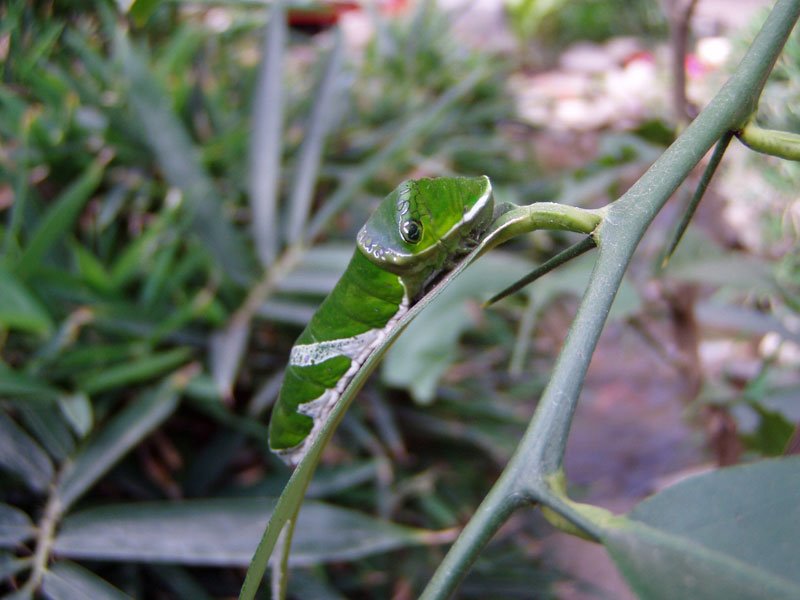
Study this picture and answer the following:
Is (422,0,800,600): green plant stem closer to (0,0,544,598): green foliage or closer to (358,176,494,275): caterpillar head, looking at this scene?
(358,176,494,275): caterpillar head

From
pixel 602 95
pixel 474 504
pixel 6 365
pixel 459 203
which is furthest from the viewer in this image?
pixel 602 95

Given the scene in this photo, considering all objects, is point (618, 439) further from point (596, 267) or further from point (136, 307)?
point (596, 267)

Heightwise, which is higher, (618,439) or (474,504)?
(474,504)

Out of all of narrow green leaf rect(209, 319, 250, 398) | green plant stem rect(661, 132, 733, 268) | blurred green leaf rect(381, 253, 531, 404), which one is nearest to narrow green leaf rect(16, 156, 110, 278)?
narrow green leaf rect(209, 319, 250, 398)

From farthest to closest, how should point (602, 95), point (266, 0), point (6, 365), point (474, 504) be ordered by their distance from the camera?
1. point (602, 95)
2. point (474, 504)
3. point (266, 0)
4. point (6, 365)

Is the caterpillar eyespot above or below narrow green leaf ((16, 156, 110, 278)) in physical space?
above

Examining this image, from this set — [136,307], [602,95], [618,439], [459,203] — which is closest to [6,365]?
[136,307]

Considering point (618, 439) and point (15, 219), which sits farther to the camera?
point (618, 439)
